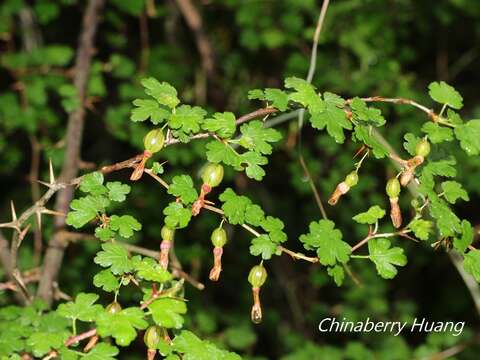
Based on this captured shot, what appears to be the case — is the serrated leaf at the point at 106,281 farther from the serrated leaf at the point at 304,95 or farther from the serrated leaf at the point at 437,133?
the serrated leaf at the point at 437,133

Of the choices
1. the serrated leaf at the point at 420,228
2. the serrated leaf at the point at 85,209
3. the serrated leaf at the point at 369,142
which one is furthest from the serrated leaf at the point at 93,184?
the serrated leaf at the point at 420,228

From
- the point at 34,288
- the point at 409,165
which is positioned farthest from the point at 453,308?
the point at 409,165

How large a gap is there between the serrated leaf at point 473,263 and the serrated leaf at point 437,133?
25 centimetres

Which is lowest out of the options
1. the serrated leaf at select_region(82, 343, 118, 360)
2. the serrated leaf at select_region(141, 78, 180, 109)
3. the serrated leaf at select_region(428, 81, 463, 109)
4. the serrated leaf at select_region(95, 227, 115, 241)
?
the serrated leaf at select_region(82, 343, 118, 360)

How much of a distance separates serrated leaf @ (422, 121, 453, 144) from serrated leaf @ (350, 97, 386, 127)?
98 mm

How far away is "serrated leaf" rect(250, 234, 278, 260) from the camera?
137cm

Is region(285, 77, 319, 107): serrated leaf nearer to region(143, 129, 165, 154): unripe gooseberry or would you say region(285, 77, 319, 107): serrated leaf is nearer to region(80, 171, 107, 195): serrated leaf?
region(143, 129, 165, 154): unripe gooseberry

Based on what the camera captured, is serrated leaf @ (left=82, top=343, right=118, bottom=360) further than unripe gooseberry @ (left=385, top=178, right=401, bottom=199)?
No

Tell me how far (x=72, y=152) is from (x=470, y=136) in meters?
1.27

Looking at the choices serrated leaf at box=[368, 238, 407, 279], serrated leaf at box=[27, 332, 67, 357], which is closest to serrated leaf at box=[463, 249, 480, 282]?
serrated leaf at box=[368, 238, 407, 279]

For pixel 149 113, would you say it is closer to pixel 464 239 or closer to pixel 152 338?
pixel 152 338

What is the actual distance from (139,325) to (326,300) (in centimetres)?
289

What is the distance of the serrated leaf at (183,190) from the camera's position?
1.35 m

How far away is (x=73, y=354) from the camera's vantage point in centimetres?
125
